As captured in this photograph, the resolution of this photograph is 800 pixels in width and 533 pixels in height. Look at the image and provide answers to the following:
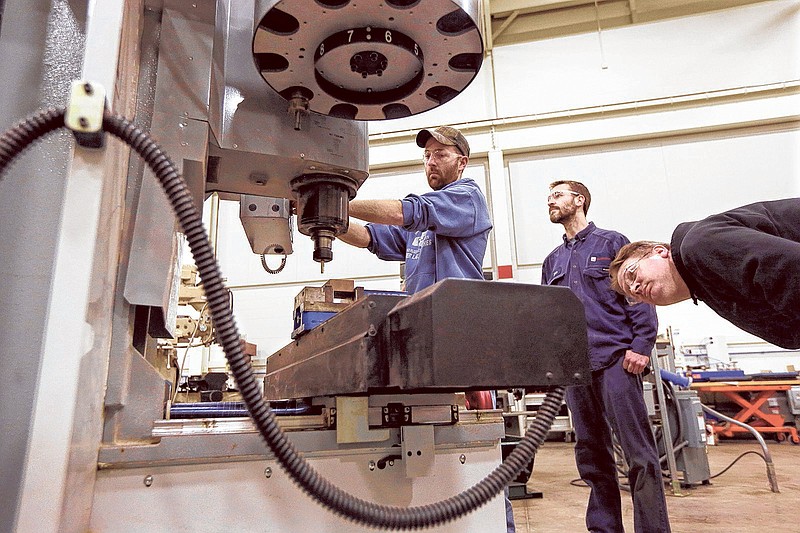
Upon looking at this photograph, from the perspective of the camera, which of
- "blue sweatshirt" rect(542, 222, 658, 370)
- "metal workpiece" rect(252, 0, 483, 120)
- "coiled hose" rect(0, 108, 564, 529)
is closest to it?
"coiled hose" rect(0, 108, 564, 529)

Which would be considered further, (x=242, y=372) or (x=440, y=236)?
(x=440, y=236)

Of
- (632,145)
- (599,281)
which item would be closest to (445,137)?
(599,281)

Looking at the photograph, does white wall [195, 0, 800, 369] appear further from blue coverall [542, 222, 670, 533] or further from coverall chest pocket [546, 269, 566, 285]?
blue coverall [542, 222, 670, 533]

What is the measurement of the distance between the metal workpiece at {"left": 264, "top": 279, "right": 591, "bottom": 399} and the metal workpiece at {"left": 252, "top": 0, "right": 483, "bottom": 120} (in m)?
0.43

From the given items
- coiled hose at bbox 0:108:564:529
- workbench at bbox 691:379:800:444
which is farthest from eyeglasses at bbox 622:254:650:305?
workbench at bbox 691:379:800:444

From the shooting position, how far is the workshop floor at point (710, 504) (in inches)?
80.8

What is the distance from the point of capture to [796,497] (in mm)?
2457

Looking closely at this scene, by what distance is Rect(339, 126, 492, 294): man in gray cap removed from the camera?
1277 mm

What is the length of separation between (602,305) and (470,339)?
166 cm

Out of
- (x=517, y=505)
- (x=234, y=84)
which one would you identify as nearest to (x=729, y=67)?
(x=517, y=505)

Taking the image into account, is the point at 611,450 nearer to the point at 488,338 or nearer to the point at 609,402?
the point at 609,402

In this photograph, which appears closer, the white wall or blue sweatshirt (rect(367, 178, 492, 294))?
blue sweatshirt (rect(367, 178, 492, 294))

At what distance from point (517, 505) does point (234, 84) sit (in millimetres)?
2308

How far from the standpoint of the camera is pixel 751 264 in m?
0.99
